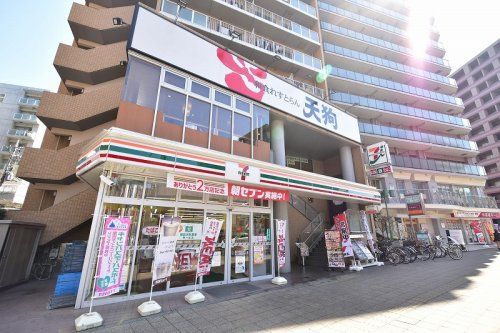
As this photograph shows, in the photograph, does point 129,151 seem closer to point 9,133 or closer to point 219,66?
point 219,66

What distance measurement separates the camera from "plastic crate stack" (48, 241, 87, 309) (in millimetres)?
5611

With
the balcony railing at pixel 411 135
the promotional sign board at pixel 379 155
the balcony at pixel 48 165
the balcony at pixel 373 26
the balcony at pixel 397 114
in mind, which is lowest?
the balcony at pixel 48 165

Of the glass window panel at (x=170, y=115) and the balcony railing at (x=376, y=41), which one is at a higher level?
the balcony railing at (x=376, y=41)

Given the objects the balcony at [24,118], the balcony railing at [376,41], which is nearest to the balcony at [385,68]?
the balcony railing at [376,41]

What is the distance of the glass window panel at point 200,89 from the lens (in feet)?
27.4

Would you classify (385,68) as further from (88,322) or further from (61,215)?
(88,322)

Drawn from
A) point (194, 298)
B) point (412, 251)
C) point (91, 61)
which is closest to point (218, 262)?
point (194, 298)

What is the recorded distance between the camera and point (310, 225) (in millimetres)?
13891

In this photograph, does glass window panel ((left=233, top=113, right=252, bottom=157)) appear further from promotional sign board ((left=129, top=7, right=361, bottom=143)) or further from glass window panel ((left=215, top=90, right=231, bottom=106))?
promotional sign board ((left=129, top=7, right=361, bottom=143))

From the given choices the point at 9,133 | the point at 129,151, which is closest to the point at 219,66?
the point at 129,151

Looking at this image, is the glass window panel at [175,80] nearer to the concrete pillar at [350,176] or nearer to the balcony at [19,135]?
the concrete pillar at [350,176]

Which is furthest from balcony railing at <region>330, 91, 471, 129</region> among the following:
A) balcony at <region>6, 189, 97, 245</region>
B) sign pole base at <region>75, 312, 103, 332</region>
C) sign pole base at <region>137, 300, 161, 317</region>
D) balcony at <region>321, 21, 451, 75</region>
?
sign pole base at <region>75, 312, 103, 332</region>

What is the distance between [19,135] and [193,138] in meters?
47.0

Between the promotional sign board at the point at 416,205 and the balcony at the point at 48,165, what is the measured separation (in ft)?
77.6
